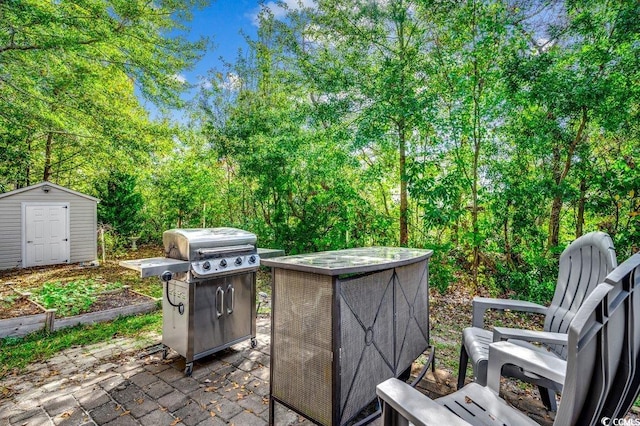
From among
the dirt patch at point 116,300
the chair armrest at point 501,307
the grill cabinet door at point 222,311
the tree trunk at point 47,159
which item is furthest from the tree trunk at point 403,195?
the tree trunk at point 47,159

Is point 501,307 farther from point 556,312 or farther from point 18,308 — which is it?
point 18,308

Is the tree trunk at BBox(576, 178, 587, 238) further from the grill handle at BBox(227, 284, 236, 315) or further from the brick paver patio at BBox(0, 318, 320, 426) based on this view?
the grill handle at BBox(227, 284, 236, 315)

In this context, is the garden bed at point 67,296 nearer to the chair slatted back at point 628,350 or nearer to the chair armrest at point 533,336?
the chair armrest at point 533,336

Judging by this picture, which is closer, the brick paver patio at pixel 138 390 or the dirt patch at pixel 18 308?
the brick paver patio at pixel 138 390

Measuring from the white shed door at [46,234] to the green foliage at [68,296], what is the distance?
2.63 meters

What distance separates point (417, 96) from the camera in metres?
4.69

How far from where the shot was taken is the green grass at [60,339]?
3.10 meters

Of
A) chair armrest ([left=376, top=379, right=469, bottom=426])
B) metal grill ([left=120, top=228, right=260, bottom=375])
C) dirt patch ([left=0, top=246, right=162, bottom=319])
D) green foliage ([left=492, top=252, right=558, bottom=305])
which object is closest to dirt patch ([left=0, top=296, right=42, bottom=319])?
dirt patch ([left=0, top=246, right=162, bottom=319])

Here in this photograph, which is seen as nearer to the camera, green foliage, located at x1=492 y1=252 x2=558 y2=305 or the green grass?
the green grass

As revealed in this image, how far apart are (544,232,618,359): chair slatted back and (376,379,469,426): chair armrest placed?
62.4 inches

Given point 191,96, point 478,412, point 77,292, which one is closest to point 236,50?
point 191,96

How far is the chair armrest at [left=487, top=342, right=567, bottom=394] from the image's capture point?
142 centimetres

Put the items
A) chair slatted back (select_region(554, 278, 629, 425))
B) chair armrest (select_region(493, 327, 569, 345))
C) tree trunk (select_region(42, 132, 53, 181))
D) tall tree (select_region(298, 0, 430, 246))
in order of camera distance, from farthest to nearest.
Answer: tree trunk (select_region(42, 132, 53, 181)), tall tree (select_region(298, 0, 430, 246)), chair armrest (select_region(493, 327, 569, 345)), chair slatted back (select_region(554, 278, 629, 425))

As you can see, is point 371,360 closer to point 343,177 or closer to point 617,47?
point 343,177
